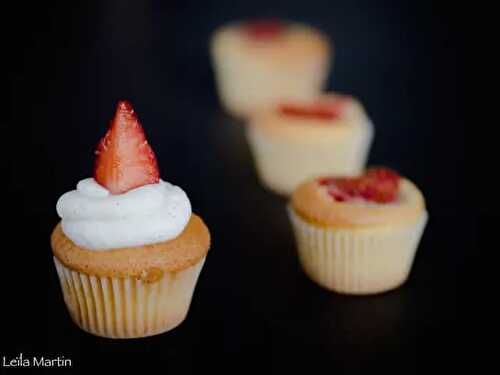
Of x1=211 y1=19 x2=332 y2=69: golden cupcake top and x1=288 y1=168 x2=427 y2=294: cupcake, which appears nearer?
x1=288 y1=168 x2=427 y2=294: cupcake

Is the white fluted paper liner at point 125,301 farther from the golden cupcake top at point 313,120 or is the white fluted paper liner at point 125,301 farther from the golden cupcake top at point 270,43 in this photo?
the golden cupcake top at point 270,43

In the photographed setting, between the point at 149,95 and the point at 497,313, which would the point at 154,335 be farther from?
the point at 149,95

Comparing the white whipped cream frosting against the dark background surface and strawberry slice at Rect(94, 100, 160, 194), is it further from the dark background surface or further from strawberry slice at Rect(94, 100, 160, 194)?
the dark background surface

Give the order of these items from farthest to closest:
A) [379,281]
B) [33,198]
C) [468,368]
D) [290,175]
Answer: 1. [290,175]
2. [33,198]
3. [379,281]
4. [468,368]

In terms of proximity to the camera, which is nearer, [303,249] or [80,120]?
[303,249]

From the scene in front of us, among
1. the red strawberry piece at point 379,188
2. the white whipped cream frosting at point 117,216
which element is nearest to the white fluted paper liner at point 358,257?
the red strawberry piece at point 379,188

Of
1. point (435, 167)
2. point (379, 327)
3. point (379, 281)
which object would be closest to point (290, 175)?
point (435, 167)

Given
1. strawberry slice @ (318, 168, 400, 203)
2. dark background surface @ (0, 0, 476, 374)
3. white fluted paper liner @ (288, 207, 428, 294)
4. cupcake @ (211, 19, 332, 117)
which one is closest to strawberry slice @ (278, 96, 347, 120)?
dark background surface @ (0, 0, 476, 374)
